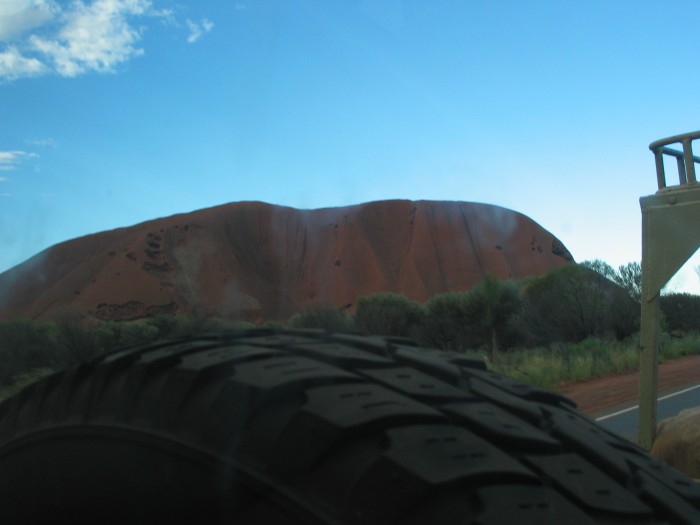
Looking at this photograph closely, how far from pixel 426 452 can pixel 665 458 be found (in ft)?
8.38

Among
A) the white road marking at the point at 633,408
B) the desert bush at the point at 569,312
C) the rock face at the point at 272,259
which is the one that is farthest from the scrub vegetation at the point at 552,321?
the rock face at the point at 272,259

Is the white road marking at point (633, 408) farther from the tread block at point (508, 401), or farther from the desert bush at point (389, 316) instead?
the tread block at point (508, 401)

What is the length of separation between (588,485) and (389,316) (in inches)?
1098

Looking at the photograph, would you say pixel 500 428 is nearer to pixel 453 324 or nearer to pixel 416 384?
pixel 416 384

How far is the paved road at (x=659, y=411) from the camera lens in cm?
1108

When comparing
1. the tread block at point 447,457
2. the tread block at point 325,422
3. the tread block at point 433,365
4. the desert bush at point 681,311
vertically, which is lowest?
the desert bush at point 681,311

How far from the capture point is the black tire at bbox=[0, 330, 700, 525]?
→ 138 centimetres

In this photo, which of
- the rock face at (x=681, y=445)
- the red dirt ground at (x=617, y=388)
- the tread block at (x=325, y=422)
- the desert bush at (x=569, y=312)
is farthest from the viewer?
the desert bush at (x=569, y=312)

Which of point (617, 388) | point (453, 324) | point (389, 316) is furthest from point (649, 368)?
point (453, 324)

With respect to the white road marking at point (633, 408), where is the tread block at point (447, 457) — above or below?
above

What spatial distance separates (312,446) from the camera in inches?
58.2

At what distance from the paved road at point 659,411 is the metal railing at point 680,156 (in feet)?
20.9

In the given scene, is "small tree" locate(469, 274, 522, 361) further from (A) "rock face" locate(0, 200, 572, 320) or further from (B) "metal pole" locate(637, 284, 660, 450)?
(B) "metal pole" locate(637, 284, 660, 450)

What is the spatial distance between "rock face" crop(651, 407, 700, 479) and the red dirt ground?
935 cm
